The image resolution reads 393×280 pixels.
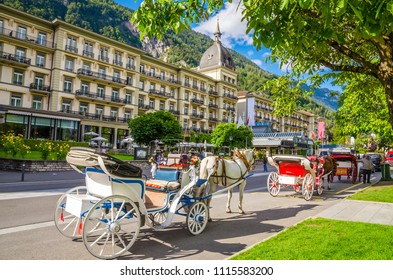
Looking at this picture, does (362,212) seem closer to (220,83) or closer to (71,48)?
(71,48)

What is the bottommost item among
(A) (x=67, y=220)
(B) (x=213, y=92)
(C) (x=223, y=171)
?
(A) (x=67, y=220)

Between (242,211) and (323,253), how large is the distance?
3.80m

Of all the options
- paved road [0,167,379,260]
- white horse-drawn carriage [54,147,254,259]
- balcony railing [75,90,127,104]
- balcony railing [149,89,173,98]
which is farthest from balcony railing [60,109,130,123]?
Answer: white horse-drawn carriage [54,147,254,259]

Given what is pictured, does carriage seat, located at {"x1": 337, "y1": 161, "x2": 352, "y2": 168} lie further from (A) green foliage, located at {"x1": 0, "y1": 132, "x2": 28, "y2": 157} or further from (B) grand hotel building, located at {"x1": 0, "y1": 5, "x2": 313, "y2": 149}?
(B) grand hotel building, located at {"x1": 0, "y1": 5, "x2": 313, "y2": 149}

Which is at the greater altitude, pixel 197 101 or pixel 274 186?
Result: pixel 197 101

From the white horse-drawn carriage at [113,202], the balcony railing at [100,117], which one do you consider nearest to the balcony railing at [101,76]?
the balcony railing at [100,117]

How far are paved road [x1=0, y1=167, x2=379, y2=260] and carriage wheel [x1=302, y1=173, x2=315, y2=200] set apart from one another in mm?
1128

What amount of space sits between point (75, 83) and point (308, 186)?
41.2 m

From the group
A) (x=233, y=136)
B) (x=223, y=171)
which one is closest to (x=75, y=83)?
(x=233, y=136)

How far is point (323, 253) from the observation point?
4453 mm

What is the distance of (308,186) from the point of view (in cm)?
1063

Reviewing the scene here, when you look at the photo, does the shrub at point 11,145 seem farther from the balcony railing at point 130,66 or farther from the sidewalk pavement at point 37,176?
the balcony railing at point 130,66

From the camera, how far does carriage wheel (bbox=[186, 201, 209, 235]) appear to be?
18.7 feet

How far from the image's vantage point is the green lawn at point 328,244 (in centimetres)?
432
